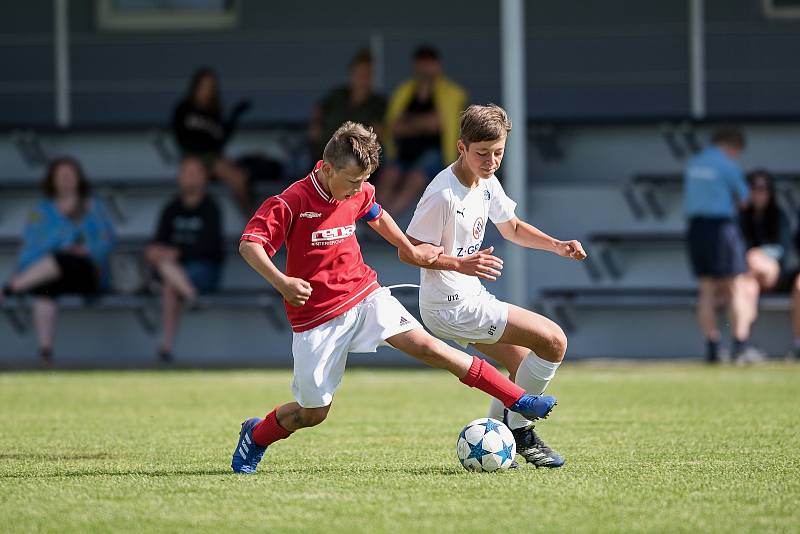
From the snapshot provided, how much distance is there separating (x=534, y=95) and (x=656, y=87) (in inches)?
53.0

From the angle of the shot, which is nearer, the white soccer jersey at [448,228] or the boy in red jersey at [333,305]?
the boy in red jersey at [333,305]

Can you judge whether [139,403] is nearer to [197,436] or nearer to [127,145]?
[197,436]

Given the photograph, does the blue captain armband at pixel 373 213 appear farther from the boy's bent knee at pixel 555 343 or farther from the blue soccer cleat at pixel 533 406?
the blue soccer cleat at pixel 533 406

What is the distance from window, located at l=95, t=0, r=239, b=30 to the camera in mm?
15828

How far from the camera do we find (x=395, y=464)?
249 inches

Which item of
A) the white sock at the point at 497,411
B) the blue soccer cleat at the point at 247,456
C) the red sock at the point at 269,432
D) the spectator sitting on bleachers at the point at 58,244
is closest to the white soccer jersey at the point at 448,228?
the white sock at the point at 497,411

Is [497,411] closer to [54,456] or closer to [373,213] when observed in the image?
[373,213]

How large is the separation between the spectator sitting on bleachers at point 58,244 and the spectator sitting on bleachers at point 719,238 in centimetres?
559

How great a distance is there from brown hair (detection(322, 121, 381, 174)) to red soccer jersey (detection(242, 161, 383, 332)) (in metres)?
0.14

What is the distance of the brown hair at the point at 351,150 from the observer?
595cm

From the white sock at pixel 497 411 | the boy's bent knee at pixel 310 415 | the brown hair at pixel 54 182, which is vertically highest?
the brown hair at pixel 54 182

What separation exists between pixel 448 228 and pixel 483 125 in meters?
0.51

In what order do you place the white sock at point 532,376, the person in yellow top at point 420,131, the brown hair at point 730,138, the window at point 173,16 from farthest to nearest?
the window at point 173,16 < the person in yellow top at point 420,131 < the brown hair at point 730,138 < the white sock at point 532,376

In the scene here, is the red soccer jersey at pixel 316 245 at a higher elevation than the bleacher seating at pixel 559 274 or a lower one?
higher
